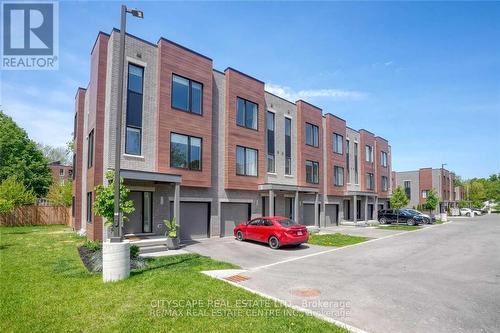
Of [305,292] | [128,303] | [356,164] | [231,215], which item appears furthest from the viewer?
[356,164]

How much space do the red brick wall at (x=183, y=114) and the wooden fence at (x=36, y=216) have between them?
19342 mm

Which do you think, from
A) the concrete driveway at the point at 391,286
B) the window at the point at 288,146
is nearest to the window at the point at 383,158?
the window at the point at 288,146

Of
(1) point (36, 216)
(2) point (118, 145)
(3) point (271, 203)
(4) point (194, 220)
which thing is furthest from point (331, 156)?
(1) point (36, 216)

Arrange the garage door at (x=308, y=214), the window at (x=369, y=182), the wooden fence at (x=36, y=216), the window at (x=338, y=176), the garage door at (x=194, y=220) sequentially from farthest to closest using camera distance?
the window at (x=369, y=182), the window at (x=338, y=176), the wooden fence at (x=36, y=216), the garage door at (x=308, y=214), the garage door at (x=194, y=220)

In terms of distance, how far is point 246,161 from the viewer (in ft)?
72.2

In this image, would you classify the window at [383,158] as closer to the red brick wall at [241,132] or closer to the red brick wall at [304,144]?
the red brick wall at [304,144]

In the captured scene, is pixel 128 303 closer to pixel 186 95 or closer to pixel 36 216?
pixel 186 95

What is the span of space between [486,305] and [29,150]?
179 feet

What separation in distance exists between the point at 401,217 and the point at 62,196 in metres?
36.7

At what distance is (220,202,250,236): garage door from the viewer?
20.6 metres

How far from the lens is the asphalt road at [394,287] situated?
21.3ft

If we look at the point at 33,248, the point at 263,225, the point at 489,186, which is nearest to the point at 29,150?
the point at 33,248

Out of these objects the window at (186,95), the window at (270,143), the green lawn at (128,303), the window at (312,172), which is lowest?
the green lawn at (128,303)

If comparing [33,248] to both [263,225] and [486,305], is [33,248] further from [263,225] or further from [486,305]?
[486,305]
